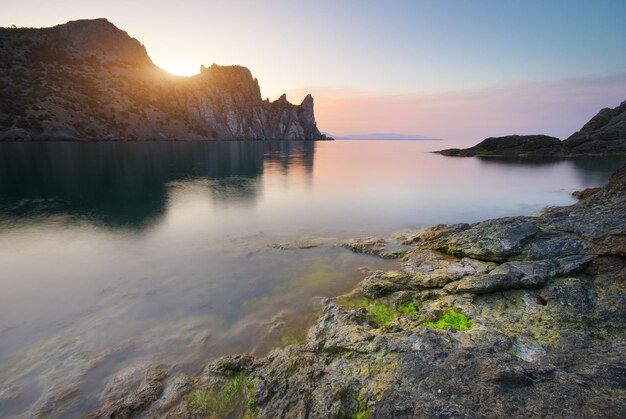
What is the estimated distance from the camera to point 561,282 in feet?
39.3

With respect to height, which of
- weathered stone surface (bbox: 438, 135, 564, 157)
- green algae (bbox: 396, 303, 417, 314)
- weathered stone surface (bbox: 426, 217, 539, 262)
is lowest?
green algae (bbox: 396, 303, 417, 314)

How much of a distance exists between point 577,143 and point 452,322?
14115 cm

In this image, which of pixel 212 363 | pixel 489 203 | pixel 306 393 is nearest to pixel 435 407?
pixel 306 393

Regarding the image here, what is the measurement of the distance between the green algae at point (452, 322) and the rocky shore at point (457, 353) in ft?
0.13

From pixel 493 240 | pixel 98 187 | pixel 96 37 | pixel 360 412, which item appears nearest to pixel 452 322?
pixel 360 412

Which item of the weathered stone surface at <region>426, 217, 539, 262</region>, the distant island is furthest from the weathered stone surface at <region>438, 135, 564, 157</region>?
the weathered stone surface at <region>426, 217, 539, 262</region>

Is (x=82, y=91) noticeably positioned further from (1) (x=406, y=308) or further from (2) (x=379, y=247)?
(1) (x=406, y=308)

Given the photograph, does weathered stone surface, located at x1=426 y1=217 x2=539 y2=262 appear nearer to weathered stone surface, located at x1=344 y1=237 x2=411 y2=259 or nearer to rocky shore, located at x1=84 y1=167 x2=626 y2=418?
rocky shore, located at x1=84 y1=167 x2=626 y2=418

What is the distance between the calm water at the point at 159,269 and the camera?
404 inches

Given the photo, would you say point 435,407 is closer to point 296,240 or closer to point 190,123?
point 296,240

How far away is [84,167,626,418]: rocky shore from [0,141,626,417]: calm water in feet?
4.87

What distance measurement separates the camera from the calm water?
10.3 meters

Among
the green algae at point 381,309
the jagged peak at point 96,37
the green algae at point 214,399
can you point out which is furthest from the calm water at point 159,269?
the jagged peak at point 96,37

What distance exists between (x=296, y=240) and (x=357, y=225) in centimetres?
699
